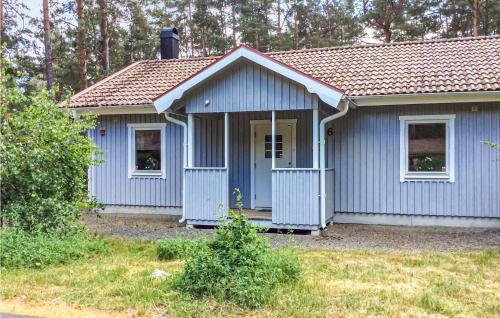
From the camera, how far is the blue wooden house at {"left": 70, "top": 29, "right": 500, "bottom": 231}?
9.05m

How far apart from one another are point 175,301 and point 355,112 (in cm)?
670

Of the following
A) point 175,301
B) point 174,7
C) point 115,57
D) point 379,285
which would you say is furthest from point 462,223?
point 174,7

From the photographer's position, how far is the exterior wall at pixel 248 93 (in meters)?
9.00

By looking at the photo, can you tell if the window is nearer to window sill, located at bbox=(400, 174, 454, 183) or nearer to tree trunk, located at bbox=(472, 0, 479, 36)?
window sill, located at bbox=(400, 174, 454, 183)

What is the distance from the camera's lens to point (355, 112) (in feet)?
32.9

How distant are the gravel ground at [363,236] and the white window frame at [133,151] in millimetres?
1336

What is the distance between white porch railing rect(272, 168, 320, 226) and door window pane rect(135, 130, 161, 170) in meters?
3.77

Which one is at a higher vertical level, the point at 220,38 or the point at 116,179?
the point at 220,38

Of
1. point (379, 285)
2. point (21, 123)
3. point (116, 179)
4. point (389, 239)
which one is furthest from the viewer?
point (116, 179)

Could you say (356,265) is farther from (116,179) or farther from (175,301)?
(116,179)

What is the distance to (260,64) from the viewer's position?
897 cm

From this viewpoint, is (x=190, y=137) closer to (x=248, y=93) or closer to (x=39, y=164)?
(x=248, y=93)

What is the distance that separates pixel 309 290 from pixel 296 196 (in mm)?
4052

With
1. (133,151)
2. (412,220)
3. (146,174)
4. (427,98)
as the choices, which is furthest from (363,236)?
(133,151)
